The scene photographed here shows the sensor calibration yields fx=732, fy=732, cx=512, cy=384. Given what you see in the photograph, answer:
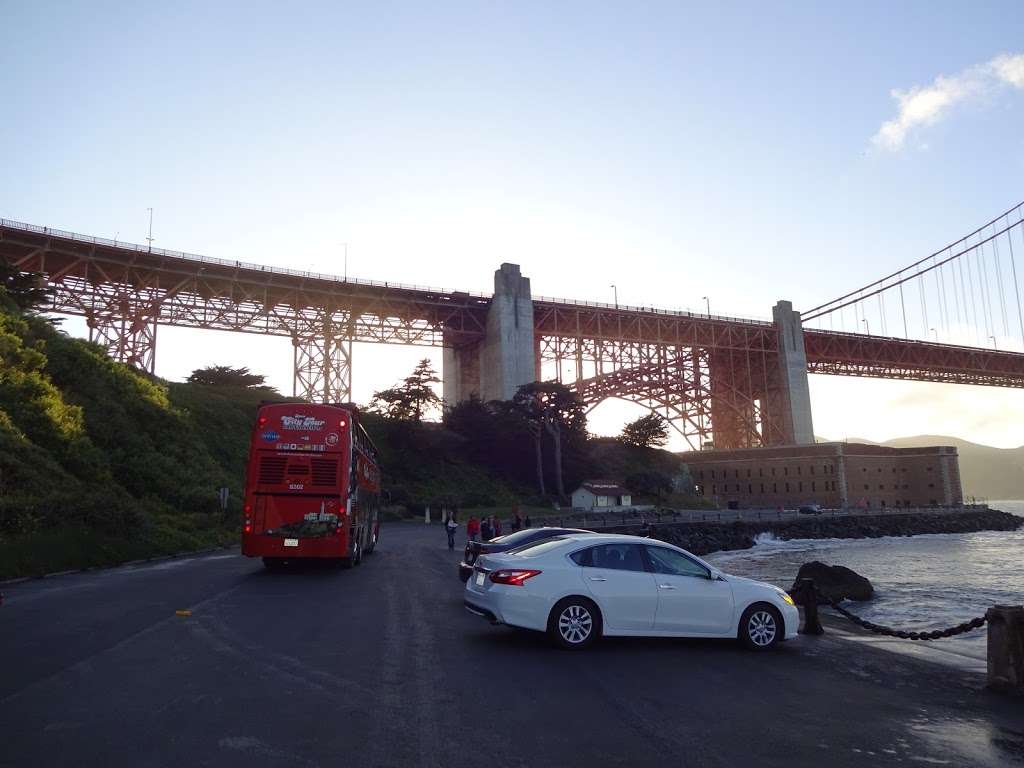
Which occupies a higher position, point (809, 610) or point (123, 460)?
point (123, 460)

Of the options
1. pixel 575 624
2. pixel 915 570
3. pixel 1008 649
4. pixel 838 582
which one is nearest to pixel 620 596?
pixel 575 624

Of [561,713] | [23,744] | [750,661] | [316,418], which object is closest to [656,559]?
[750,661]

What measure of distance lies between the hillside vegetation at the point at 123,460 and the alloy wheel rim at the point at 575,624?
13.3 m

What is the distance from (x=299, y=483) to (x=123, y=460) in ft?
54.3

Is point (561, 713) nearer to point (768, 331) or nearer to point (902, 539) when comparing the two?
point (902, 539)

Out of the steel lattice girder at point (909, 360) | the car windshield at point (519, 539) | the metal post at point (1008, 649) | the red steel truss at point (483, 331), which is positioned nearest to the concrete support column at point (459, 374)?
the red steel truss at point (483, 331)

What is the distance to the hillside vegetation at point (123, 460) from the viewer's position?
20078 mm

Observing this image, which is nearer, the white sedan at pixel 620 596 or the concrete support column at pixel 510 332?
the white sedan at pixel 620 596

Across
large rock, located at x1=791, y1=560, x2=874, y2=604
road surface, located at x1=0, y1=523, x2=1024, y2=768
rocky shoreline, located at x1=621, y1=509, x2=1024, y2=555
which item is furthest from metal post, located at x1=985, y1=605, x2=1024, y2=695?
rocky shoreline, located at x1=621, y1=509, x2=1024, y2=555

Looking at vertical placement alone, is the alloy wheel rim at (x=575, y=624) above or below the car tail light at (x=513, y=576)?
below

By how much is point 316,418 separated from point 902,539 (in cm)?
6026

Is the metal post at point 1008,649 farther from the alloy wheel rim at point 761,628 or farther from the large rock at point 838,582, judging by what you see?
the large rock at point 838,582

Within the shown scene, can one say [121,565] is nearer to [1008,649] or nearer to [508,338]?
[1008,649]

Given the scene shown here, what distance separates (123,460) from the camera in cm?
3055
